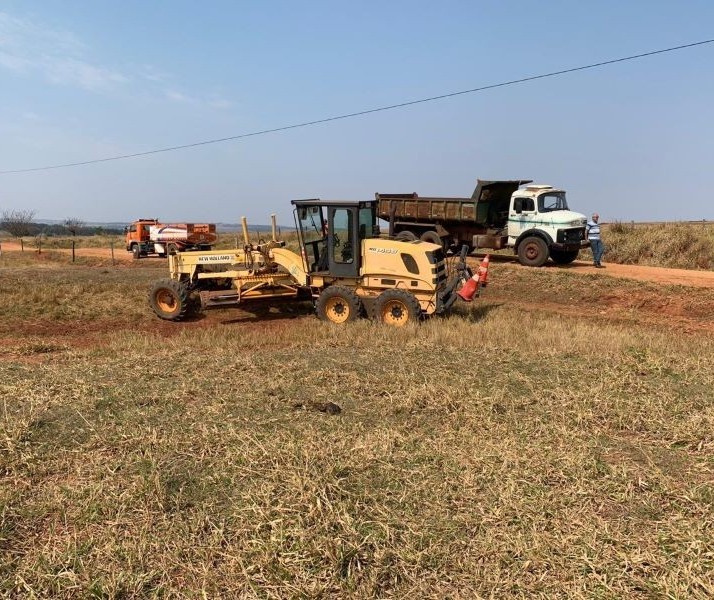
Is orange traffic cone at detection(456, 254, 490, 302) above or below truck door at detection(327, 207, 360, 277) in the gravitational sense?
below

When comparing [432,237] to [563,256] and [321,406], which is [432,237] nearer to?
[563,256]

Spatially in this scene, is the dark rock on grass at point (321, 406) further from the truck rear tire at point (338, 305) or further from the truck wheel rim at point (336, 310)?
the truck wheel rim at point (336, 310)

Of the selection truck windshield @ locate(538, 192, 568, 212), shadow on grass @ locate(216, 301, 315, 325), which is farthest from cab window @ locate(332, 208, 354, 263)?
truck windshield @ locate(538, 192, 568, 212)

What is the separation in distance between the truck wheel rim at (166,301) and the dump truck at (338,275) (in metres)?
0.02

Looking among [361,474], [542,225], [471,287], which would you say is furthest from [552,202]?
[361,474]

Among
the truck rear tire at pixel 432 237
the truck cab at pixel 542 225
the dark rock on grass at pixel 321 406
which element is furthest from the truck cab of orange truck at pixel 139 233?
the dark rock on grass at pixel 321 406

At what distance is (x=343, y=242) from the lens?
11289mm

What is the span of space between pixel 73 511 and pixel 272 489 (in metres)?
1.17

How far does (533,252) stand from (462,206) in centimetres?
288

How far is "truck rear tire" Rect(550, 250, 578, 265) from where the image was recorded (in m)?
19.1

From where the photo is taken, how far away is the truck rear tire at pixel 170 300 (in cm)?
1237

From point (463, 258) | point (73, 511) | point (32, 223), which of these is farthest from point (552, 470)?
point (32, 223)

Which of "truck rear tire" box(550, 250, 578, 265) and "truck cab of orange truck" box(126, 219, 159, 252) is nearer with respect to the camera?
"truck rear tire" box(550, 250, 578, 265)

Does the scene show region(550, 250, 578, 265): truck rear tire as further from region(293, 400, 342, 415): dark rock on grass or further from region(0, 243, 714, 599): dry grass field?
region(293, 400, 342, 415): dark rock on grass
